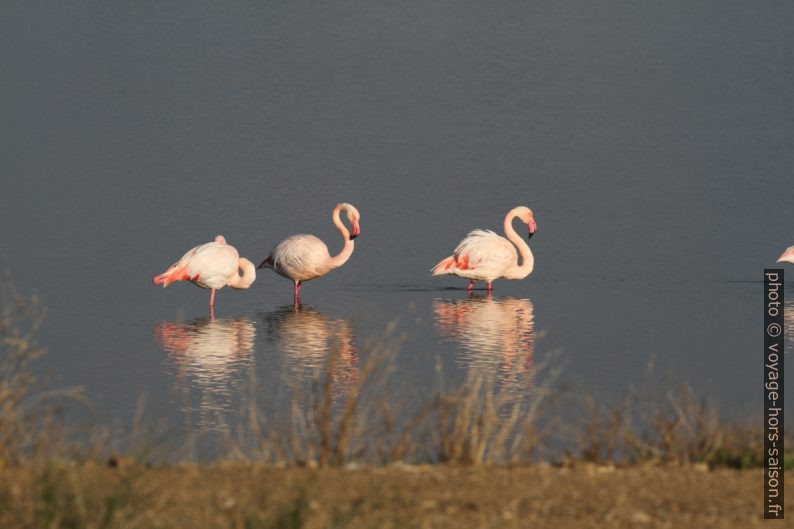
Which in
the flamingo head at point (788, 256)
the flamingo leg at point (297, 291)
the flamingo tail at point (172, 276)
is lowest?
the flamingo leg at point (297, 291)

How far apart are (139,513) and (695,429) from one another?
283 cm

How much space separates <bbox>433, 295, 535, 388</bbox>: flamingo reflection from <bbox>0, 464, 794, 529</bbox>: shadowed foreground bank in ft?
8.99

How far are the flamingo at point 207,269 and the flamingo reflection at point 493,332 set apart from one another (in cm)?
211

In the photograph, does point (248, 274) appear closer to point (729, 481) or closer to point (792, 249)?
point (792, 249)

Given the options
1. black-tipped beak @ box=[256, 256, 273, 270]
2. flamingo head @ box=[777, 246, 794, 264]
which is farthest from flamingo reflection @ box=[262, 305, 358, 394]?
flamingo head @ box=[777, 246, 794, 264]

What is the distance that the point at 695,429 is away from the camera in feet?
21.8

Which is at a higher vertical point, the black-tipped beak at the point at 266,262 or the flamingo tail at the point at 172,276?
the black-tipped beak at the point at 266,262

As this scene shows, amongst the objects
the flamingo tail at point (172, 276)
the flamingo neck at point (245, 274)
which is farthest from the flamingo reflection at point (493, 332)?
the flamingo tail at point (172, 276)

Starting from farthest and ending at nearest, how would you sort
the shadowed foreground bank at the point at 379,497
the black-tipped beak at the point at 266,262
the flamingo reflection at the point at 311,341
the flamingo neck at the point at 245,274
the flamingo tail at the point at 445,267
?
the flamingo tail at the point at 445,267 < the black-tipped beak at the point at 266,262 < the flamingo neck at the point at 245,274 < the flamingo reflection at the point at 311,341 < the shadowed foreground bank at the point at 379,497

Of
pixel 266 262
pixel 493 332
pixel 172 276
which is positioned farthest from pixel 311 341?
pixel 266 262

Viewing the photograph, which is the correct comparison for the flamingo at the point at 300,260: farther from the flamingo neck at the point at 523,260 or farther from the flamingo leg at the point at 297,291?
the flamingo neck at the point at 523,260

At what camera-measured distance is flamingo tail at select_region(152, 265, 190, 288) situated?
47.0 feet

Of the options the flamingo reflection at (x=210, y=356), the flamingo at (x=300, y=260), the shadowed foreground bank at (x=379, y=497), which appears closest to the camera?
the shadowed foreground bank at (x=379, y=497)

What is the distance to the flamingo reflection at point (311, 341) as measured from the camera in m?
10.1
